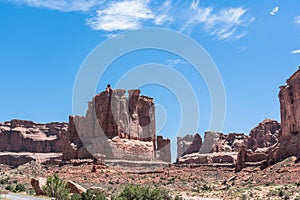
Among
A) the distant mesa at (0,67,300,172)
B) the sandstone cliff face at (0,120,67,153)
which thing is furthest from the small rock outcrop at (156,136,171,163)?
the sandstone cliff face at (0,120,67,153)

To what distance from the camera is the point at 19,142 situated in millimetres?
149375

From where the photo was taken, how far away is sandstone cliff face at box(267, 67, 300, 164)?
223ft

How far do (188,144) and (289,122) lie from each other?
270 ft

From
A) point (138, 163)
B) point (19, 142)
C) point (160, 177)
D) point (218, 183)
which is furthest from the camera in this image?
point (19, 142)

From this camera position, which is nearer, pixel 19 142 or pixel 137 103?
pixel 137 103

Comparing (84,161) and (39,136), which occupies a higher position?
(39,136)

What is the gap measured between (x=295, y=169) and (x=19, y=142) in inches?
4335

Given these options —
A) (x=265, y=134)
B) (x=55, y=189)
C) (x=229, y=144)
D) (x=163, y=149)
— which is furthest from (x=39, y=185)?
(x=229, y=144)

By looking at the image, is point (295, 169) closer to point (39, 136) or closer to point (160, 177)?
point (160, 177)

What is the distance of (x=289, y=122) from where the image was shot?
239 ft

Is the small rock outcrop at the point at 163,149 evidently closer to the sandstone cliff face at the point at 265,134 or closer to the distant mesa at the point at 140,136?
the distant mesa at the point at 140,136

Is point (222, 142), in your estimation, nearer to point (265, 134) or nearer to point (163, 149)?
point (265, 134)

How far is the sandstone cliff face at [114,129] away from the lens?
289 feet

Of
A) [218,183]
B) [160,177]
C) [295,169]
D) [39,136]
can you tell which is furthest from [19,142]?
[295,169]
